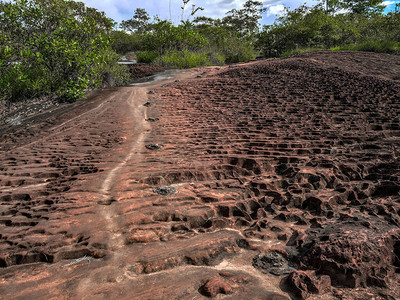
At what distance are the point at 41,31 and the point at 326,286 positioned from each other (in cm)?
872

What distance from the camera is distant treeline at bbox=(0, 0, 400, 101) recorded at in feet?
23.6

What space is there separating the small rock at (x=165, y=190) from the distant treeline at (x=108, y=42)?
5678 millimetres

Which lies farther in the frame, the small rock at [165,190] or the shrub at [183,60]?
the shrub at [183,60]

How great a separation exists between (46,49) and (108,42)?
161 cm

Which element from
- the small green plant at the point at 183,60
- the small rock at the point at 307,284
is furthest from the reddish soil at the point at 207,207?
the small green plant at the point at 183,60

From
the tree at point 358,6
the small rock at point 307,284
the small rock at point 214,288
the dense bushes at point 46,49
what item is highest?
the tree at point 358,6

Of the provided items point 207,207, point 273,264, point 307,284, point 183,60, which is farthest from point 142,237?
point 183,60

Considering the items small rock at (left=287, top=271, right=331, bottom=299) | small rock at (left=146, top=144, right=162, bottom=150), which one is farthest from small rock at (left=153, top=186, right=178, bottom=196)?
small rock at (left=287, top=271, right=331, bottom=299)

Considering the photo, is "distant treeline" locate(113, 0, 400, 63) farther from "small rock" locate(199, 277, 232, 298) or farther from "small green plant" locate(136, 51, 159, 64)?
"small rock" locate(199, 277, 232, 298)

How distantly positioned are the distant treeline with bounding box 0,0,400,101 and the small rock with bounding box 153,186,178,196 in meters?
5.68

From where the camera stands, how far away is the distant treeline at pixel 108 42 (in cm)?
718

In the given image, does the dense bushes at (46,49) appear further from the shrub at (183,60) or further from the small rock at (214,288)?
the small rock at (214,288)

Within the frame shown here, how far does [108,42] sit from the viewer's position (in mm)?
8008

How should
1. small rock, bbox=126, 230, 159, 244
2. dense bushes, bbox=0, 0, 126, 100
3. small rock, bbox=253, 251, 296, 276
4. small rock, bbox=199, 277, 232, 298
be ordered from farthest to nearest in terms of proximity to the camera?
1. dense bushes, bbox=0, 0, 126, 100
2. small rock, bbox=126, 230, 159, 244
3. small rock, bbox=253, 251, 296, 276
4. small rock, bbox=199, 277, 232, 298
